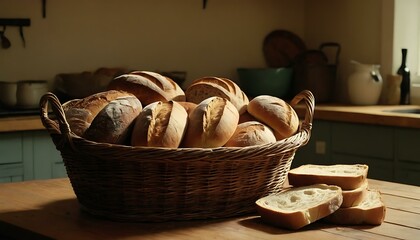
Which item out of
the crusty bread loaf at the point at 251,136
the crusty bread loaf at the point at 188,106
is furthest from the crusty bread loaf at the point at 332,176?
the crusty bread loaf at the point at 188,106

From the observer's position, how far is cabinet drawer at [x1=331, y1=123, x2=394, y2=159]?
345 centimetres

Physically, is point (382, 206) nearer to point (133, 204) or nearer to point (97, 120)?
point (133, 204)

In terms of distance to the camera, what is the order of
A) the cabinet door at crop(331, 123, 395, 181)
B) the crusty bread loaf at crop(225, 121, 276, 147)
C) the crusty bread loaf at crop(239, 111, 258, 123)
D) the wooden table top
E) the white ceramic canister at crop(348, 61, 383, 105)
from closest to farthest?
the wooden table top < the crusty bread loaf at crop(225, 121, 276, 147) < the crusty bread loaf at crop(239, 111, 258, 123) < the cabinet door at crop(331, 123, 395, 181) < the white ceramic canister at crop(348, 61, 383, 105)

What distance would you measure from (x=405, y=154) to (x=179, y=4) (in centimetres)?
154

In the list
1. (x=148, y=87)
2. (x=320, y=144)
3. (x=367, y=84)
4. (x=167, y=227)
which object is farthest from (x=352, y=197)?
(x=367, y=84)

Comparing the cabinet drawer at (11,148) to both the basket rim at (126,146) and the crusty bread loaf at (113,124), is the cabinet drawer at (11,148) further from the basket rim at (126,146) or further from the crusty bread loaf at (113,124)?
the crusty bread loaf at (113,124)

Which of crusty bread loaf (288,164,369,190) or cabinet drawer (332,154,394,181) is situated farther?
cabinet drawer (332,154,394,181)

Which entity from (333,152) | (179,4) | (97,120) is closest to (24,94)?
(179,4)

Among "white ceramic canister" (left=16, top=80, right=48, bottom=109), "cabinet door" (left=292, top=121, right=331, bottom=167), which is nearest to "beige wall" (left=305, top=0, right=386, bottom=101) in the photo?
"cabinet door" (left=292, top=121, right=331, bottom=167)

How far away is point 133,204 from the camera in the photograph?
4.99ft

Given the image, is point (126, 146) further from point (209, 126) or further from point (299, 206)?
point (299, 206)

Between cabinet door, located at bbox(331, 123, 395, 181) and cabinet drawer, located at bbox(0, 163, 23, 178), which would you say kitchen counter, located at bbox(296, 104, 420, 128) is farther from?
cabinet drawer, located at bbox(0, 163, 23, 178)

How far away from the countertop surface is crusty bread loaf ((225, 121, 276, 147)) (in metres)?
1.69

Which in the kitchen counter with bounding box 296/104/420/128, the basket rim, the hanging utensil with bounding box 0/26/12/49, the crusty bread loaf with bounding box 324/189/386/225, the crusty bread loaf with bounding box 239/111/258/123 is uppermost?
the hanging utensil with bounding box 0/26/12/49
